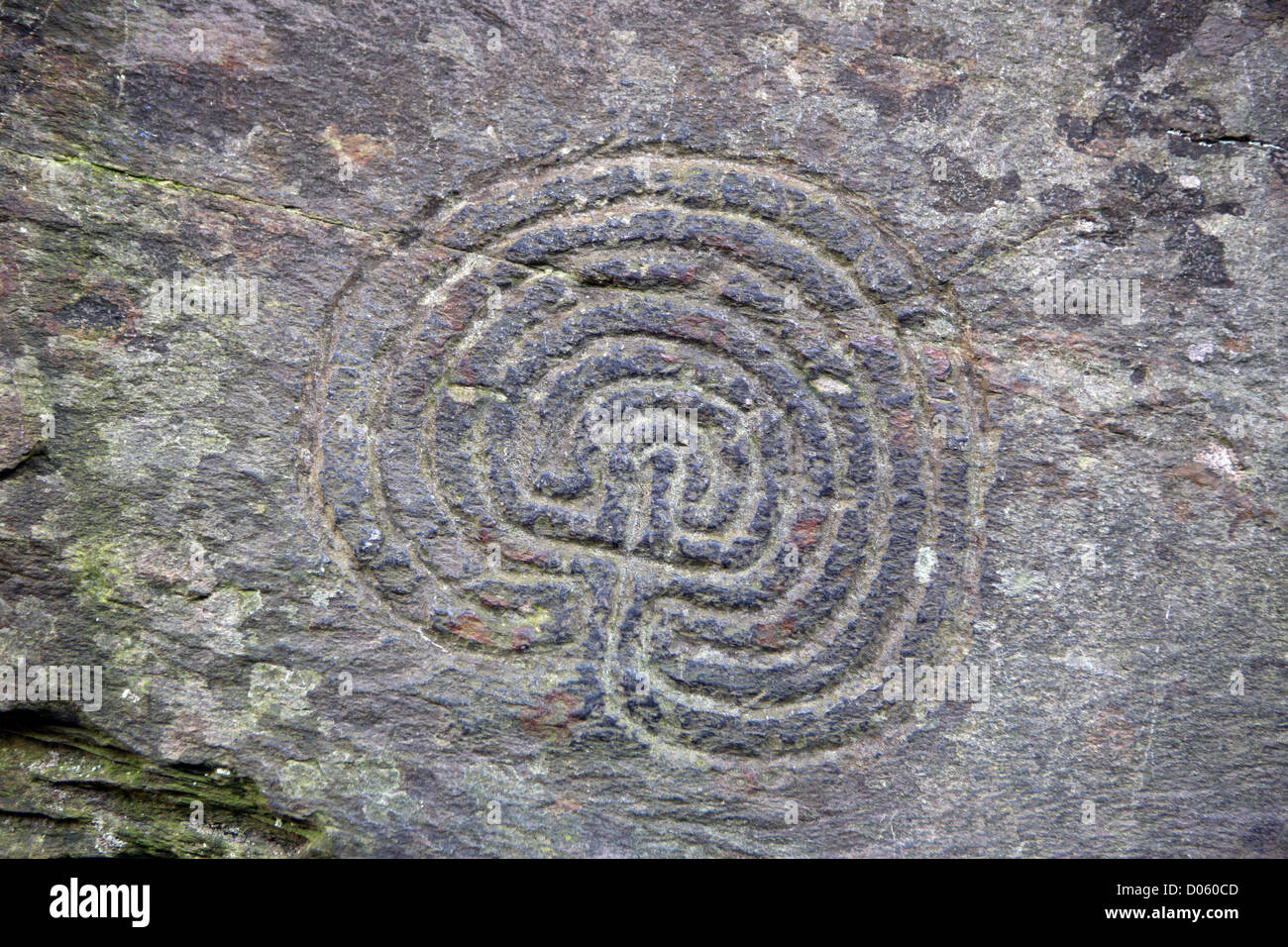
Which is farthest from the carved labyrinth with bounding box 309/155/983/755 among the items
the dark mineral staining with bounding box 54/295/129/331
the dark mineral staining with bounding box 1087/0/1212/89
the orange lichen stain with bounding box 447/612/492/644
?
the dark mineral staining with bounding box 1087/0/1212/89

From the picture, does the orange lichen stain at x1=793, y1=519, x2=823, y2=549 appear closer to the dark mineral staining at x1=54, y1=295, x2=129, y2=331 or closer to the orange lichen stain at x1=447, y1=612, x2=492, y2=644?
the orange lichen stain at x1=447, y1=612, x2=492, y2=644

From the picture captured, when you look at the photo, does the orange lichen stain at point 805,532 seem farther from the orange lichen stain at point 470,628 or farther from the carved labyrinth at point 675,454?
the orange lichen stain at point 470,628

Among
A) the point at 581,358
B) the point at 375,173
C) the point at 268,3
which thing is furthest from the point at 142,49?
the point at 581,358

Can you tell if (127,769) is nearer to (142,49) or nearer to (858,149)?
(142,49)

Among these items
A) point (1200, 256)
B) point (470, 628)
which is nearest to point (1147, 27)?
point (1200, 256)

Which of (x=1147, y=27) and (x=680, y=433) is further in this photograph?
(x=680, y=433)

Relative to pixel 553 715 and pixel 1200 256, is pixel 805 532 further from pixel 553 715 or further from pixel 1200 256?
pixel 1200 256

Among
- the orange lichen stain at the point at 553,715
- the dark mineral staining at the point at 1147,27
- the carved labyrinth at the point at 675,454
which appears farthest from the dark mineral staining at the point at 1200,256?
the orange lichen stain at the point at 553,715
